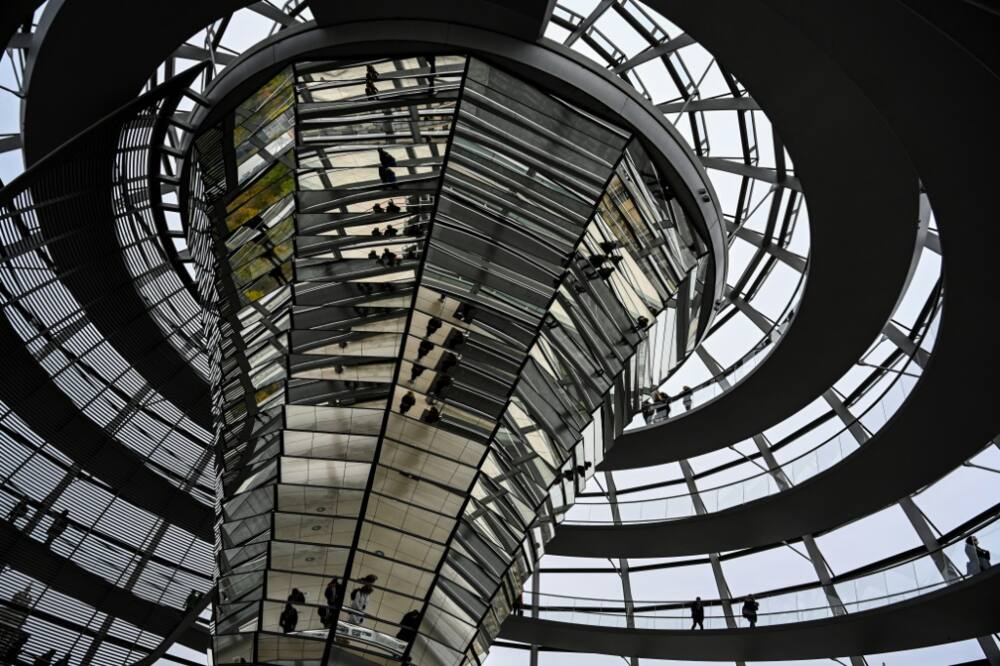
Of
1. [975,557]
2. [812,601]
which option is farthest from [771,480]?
[975,557]

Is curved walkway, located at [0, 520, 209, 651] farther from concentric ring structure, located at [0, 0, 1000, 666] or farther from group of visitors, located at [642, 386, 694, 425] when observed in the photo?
group of visitors, located at [642, 386, 694, 425]

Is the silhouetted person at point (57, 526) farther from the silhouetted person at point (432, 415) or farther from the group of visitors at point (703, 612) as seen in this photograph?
the group of visitors at point (703, 612)

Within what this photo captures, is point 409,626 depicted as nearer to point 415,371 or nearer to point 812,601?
point 415,371

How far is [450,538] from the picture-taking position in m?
14.8

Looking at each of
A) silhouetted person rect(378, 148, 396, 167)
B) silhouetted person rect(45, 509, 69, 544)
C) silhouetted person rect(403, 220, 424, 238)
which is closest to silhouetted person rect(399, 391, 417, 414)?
silhouetted person rect(403, 220, 424, 238)

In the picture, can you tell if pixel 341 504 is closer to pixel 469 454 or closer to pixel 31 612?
pixel 469 454

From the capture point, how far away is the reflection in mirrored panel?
47.4 ft

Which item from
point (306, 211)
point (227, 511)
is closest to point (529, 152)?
point (306, 211)

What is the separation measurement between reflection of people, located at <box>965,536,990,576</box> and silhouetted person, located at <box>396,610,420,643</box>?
41.8ft

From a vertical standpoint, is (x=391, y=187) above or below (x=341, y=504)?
above

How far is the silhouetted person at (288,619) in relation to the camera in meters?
14.1

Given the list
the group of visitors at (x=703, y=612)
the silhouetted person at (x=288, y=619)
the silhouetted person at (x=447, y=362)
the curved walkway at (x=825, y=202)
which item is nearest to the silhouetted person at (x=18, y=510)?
the silhouetted person at (x=288, y=619)

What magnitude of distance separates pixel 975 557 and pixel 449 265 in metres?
13.7

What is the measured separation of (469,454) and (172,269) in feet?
34.3
